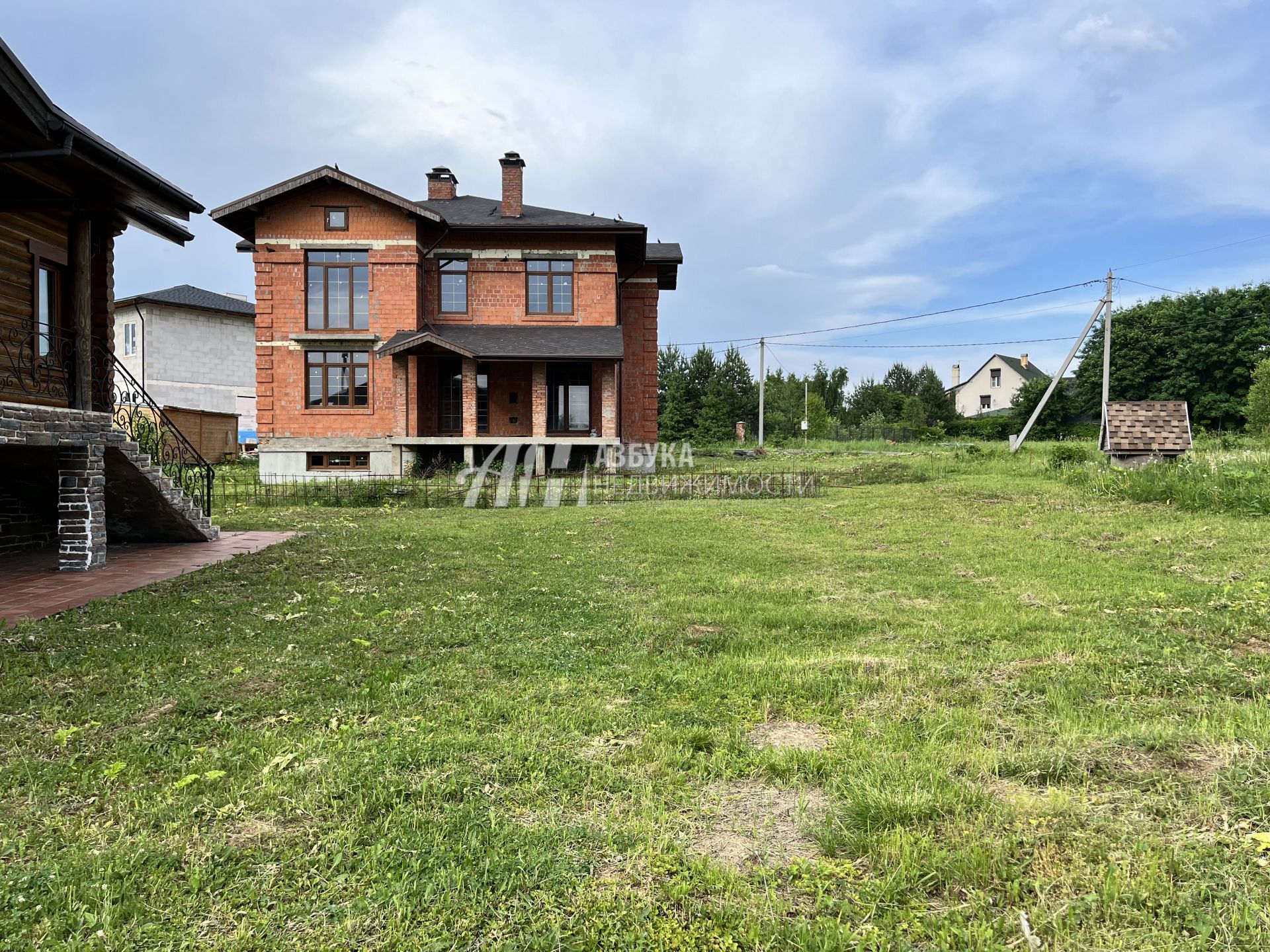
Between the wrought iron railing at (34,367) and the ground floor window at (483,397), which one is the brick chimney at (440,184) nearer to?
the ground floor window at (483,397)

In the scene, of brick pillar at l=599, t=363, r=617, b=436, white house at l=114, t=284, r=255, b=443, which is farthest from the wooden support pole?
white house at l=114, t=284, r=255, b=443

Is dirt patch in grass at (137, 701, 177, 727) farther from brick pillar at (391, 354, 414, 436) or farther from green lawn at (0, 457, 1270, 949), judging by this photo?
brick pillar at (391, 354, 414, 436)

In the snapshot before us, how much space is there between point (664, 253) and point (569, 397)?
6.36 meters

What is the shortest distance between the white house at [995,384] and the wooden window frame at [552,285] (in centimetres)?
5150

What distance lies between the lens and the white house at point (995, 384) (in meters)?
63.5

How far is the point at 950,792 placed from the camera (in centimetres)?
294

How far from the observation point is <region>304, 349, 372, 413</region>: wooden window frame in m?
21.6

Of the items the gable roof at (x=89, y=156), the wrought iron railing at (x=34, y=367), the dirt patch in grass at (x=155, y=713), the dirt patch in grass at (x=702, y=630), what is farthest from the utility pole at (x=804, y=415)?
the dirt patch in grass at (x=155, y=713)

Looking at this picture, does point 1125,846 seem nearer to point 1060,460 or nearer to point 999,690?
point 999,690

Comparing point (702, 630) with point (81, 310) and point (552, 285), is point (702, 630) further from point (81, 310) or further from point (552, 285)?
point (552, 285)

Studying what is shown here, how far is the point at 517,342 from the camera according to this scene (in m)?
21.7

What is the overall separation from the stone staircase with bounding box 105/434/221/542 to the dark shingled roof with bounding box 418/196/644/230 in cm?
1385

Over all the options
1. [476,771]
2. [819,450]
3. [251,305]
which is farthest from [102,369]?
[251,305]

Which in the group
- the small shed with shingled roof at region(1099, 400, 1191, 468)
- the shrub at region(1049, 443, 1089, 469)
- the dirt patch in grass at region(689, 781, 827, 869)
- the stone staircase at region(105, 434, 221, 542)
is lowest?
the dirt patch in grass at region(689, 781, 827, 869)
